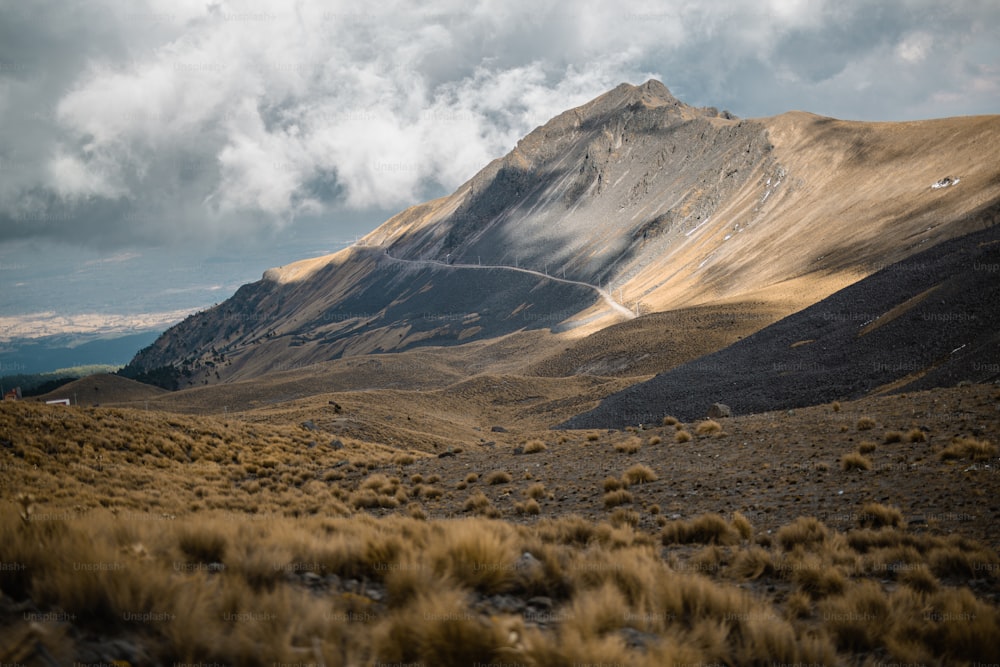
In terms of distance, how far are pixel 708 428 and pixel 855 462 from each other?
220 inches

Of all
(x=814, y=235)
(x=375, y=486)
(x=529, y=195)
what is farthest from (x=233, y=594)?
(x=529, y=195)

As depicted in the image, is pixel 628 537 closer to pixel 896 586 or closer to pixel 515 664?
pixel 896 586

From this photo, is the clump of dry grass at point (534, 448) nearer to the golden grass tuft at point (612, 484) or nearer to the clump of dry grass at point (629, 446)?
the clump of dry grass at point (629, 446)

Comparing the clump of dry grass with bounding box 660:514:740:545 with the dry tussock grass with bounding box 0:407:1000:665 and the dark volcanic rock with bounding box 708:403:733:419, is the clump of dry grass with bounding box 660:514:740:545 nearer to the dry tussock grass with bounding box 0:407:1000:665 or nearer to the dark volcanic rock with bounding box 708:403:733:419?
the dry tussock grass with bounding box 0:407:1000:665

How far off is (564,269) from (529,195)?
184 ft

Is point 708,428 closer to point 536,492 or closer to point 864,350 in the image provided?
point 536,492

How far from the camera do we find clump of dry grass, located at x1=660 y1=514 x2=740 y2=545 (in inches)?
313

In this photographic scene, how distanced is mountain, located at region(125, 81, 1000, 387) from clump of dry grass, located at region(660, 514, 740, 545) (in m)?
45.4

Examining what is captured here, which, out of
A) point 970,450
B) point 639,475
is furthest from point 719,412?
point 970,450

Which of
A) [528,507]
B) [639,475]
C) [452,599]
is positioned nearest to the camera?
[452,599]

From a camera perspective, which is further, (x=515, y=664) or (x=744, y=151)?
(x=744, y=151)

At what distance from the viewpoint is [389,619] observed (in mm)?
4023

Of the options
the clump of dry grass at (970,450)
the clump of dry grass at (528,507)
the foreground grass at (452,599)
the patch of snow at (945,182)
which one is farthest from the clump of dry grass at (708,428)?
the patch of snow at (945,182)

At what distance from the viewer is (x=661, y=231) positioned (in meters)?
123
